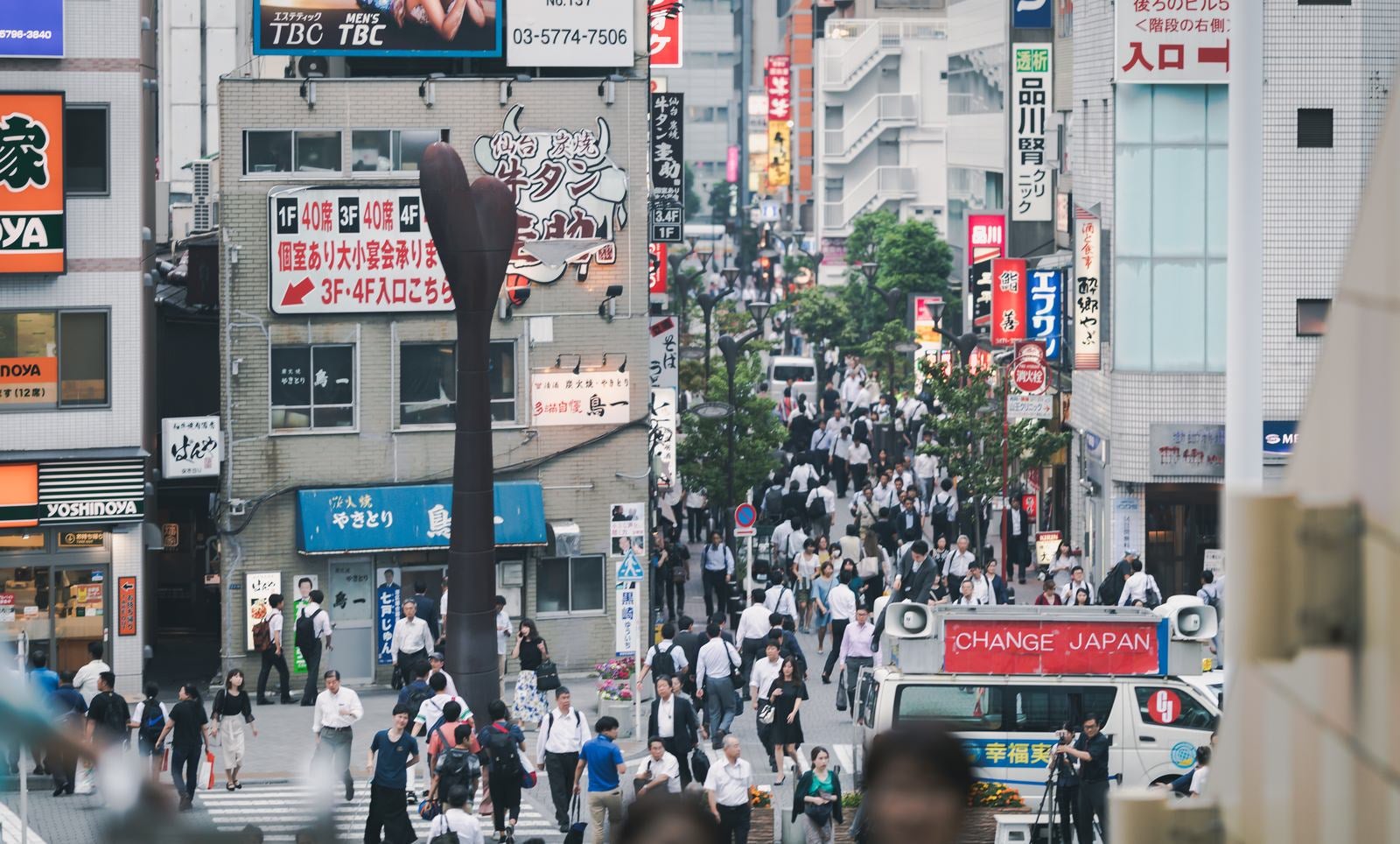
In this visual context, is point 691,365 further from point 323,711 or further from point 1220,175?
point 323,711

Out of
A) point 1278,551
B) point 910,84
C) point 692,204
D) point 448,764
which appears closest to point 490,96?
point 448,764

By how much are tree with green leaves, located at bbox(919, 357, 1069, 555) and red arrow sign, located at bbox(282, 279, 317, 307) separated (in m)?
11.8

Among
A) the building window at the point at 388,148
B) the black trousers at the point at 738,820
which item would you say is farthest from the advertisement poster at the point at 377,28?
Result: the black trousers at the point at 738,820

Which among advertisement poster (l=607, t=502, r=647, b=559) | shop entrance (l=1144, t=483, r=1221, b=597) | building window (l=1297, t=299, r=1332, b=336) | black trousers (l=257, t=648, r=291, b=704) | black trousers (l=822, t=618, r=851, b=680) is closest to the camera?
advertisement poster (l=607, t=502, r=647, b=559)

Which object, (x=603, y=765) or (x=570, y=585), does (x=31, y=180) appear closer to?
(x=570, y=585)

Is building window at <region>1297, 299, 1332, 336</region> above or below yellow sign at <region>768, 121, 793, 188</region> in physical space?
below

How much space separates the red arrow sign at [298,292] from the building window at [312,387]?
0.65 m

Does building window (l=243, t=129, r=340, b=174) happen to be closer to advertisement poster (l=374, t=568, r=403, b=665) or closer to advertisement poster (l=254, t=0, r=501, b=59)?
advertisement poster (l=254, t=0, r=501, b=59)

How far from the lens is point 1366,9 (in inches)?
1267

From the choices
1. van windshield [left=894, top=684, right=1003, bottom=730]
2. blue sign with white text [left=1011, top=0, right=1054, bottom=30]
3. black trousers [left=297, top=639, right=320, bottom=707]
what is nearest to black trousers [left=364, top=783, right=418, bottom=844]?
van windshield [left=894, top=684, right=1003, bottom=730]

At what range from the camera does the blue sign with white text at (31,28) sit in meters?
27.9

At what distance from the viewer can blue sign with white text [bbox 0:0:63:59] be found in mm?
27922

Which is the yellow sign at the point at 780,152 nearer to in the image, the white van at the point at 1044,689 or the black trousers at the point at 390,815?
the white van at the point at 1044,689

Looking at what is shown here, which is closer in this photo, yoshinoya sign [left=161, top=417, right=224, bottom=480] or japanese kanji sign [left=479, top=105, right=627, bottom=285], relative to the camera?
yoshinoya sign [left=161, top=417, right=224, bottom=480]
